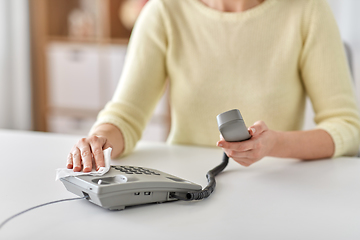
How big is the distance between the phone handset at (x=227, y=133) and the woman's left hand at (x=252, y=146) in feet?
0.04

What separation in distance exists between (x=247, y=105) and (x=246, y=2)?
0.93 ft

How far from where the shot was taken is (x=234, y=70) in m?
1.09

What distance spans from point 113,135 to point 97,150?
7.5 inches

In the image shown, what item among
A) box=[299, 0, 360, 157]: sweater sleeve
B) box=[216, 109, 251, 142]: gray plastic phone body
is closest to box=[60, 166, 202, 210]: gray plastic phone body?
box=[216, 109, 251, 142]: gray plastic phone body

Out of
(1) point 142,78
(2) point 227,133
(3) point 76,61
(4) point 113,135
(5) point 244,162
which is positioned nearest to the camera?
(2) point 227,133

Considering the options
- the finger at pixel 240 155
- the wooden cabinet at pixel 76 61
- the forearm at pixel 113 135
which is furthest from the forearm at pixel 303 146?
the wooden cabinet at pixel 76 61

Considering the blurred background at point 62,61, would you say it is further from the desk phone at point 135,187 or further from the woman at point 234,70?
the desk phone at point 135,187

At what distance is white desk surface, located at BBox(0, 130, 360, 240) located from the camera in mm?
516

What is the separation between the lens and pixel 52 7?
3.12m

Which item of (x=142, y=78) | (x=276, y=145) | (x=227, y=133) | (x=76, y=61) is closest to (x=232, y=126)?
(x=227, y=133)

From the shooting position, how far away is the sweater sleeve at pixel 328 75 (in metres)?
0.98

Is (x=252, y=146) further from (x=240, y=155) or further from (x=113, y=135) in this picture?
(x=113, y=135)

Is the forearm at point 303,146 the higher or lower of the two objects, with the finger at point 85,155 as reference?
lower

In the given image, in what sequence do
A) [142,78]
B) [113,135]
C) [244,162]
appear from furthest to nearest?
1. [142,78]
2. [113,135]
3. [244,162]
